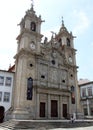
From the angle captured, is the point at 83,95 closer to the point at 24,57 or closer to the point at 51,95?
the point at 51,95

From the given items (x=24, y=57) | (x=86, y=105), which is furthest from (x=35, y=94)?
(x=86, y=105)

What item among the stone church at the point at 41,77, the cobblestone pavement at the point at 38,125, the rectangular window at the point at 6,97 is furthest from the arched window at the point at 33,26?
the cobblestone pavement at the point at 38,125

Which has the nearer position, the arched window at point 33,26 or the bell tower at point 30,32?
the bell tower at point 30,32

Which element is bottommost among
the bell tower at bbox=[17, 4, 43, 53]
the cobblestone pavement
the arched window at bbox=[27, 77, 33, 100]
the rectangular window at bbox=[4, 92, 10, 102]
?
the cobblestone pavement

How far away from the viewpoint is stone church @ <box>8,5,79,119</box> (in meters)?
28.8

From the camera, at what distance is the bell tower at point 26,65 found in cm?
2780

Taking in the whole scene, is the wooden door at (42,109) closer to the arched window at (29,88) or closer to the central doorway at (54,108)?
the central doorway at (54,108)

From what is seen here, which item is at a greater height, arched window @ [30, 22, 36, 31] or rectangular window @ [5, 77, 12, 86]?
arched window @ [30, 22, 36, 31]

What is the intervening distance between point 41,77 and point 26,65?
3.88m

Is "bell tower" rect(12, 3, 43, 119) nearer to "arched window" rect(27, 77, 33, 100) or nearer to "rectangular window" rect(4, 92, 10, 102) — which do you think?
"arched window" rect(27, 77, 33, 100)

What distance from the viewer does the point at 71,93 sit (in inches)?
1362

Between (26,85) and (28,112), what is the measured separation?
4.75 m

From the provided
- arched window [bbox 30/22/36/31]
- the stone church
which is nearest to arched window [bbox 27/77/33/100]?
the stone church

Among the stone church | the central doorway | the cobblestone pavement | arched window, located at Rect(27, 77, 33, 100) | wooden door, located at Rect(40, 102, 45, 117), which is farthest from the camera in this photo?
the central doorway
